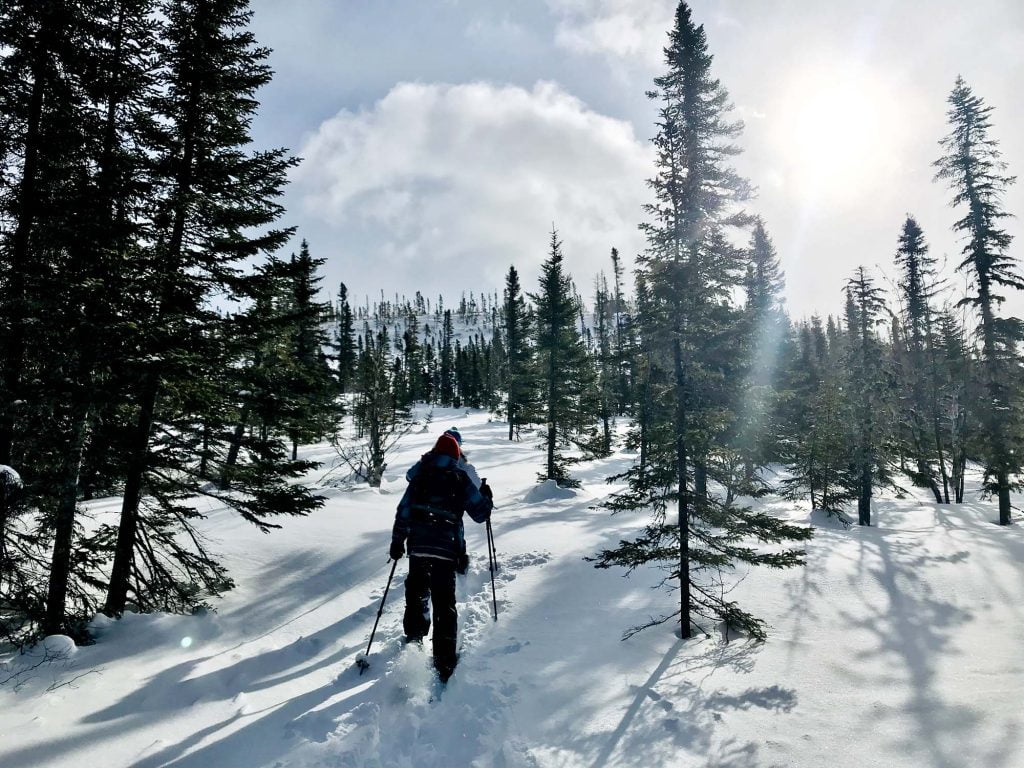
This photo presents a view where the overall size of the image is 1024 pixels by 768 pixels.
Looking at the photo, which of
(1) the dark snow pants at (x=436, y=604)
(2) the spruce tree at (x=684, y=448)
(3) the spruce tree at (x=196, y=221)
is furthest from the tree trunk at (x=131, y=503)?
(2) the spruce tree at (x=684, y=448)

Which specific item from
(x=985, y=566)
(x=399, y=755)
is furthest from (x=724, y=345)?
(x=399, y=755)

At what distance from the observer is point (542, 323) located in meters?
27.5

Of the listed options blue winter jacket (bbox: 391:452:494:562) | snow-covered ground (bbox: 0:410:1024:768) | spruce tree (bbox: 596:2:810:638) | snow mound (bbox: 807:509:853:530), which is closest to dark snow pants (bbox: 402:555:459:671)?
blue winter jacket (bbox: 391:452:494:562)

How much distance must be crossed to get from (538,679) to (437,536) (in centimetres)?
218

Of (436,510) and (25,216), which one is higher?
(25,216)

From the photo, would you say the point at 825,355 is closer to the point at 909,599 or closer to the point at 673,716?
the point at 909,599

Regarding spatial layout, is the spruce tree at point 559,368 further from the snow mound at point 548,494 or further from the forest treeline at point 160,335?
the forest treeline at point 160,335

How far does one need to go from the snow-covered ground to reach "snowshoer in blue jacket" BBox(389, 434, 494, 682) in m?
0.45

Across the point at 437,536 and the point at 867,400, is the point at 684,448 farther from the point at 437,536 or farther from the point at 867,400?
the point at 867,400

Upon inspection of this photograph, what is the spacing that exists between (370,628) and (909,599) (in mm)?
10346

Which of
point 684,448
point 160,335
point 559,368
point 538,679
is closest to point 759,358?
point 559,368

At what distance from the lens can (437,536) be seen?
573 centimetres

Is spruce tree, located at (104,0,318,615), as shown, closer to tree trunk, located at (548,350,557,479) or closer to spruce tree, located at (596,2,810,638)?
spruce tree, located at (596,2,810,638)

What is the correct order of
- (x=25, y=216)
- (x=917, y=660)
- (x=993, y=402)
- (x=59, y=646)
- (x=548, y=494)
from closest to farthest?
(x=59, y=646), (x=25, y=216), (x=917, y=660), (x=548, y=494), (x=993, y=402)
